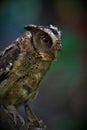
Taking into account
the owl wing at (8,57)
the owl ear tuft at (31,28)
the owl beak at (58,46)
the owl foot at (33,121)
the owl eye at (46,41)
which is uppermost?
the owl ear tuft at (31,28)

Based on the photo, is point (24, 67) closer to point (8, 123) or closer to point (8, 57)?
point (8, 57)

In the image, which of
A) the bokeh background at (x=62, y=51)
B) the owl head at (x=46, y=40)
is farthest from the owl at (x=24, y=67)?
the bokeh background at (x=62, y=51)

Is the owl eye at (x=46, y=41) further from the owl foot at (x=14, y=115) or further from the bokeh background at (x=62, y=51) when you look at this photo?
the bokeh background at (x=62, y=51)

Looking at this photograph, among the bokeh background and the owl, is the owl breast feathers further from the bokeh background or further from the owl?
the bokeh background

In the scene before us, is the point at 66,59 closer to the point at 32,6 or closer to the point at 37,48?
the point at 32,6

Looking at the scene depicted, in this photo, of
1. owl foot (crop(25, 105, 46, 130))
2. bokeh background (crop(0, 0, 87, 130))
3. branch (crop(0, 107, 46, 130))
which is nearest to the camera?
branch (crop(0, 107, 46, 130))

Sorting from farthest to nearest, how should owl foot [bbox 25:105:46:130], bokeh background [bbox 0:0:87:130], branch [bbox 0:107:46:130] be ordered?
bokeh background [bbox 0:0:87:130] < owl foot [bbox 25:105:46:130] < branch [bbox 0:107:46:130]

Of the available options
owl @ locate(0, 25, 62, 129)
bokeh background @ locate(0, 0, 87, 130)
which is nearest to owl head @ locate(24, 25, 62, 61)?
owl @ locate(0, 25, 62, 129)
